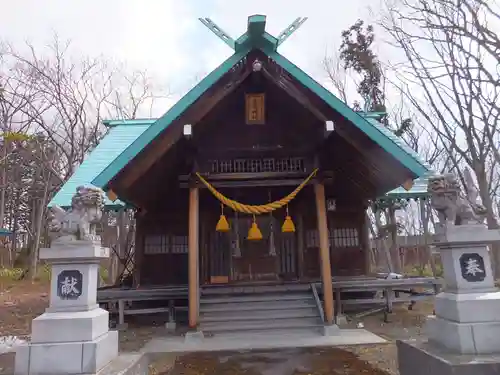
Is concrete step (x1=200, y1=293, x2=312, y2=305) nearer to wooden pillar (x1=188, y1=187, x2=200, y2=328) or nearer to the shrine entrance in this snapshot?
wooden pillar (x1=188, y1=187, x2=200, y2=328)

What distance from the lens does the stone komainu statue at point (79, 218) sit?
5.76m

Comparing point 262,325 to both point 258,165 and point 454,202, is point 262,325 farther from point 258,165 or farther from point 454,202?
point 454,202

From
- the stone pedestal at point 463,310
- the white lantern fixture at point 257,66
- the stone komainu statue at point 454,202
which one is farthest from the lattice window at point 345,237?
the stone komainu statue at point 454,202

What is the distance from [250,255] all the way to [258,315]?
2.94m

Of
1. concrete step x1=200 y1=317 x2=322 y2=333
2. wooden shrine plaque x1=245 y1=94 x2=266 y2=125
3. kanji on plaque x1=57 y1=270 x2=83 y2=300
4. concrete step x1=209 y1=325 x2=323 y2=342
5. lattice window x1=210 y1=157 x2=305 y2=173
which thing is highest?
wooden shrine plaque x1=245 y1=94 x2=266 y2=125

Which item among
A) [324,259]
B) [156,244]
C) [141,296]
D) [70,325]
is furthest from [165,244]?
[70,325]

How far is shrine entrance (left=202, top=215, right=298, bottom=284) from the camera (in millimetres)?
12133

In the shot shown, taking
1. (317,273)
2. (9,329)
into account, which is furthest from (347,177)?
(9,329)

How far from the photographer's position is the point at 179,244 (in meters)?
12.4

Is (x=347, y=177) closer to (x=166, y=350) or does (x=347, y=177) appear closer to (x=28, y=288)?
(x=166, y=350)

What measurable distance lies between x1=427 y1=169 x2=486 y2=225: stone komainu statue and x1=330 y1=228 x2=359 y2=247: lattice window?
664 centimetres

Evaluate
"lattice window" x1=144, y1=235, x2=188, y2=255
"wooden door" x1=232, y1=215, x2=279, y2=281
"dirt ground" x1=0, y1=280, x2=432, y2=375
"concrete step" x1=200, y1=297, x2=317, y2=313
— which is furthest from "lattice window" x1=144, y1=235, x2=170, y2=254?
"concrete step" x1=200, y1=297, x2=317, y2=313

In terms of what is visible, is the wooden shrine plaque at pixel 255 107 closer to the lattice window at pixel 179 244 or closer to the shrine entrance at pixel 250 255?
the shrine entrance at pixel 250 255

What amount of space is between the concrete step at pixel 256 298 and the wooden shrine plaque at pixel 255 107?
4.62 metres
